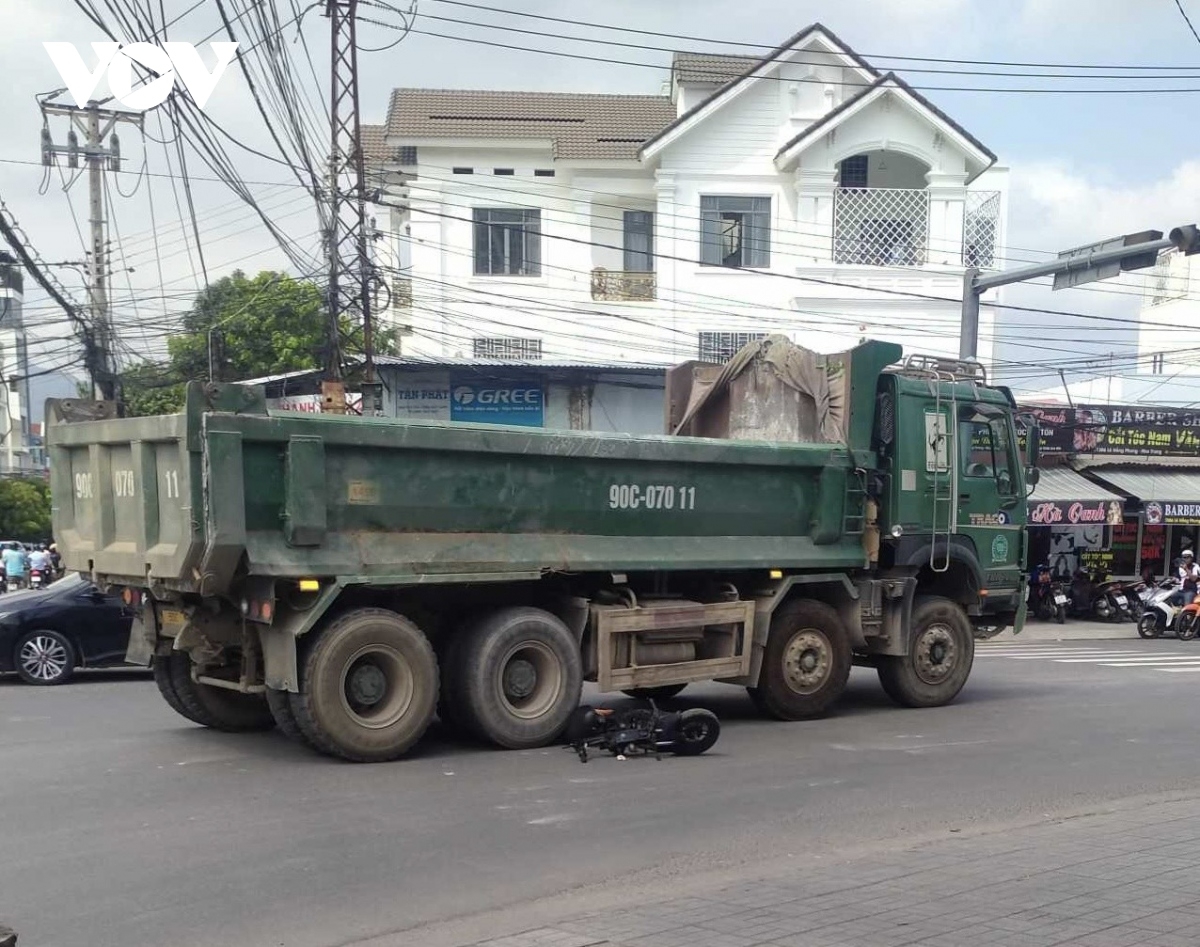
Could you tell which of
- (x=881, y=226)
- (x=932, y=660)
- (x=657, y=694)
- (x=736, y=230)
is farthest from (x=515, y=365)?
(x=932, y=660)

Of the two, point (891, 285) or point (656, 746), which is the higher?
point (891, 285)

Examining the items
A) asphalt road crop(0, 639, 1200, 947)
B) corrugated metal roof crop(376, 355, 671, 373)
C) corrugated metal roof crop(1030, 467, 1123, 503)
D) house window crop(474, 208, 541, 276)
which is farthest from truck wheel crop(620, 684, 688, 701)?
house window crop(474, 208, 541, 276)

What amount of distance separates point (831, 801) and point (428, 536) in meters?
3.18

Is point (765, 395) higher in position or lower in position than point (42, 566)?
higher

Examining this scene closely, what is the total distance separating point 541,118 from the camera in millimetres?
→ 30141

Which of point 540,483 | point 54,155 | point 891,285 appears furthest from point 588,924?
point 54,155

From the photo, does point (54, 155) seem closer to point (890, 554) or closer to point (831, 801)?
point (890, 554)

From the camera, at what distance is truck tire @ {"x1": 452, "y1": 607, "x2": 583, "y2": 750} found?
881 cm

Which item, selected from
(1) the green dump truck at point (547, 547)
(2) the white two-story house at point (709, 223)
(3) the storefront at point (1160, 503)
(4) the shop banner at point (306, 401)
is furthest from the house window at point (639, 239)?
(1) the green dump truck at point (547, 547)

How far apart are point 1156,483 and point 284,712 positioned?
2054 centimetres

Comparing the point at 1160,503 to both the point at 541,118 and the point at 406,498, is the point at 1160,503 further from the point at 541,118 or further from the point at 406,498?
the point at 406,498

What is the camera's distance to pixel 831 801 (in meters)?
7.75

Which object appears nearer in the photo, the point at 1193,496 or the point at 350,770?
the point at 350,770

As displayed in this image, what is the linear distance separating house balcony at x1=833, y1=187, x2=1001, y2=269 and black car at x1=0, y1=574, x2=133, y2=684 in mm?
18896
